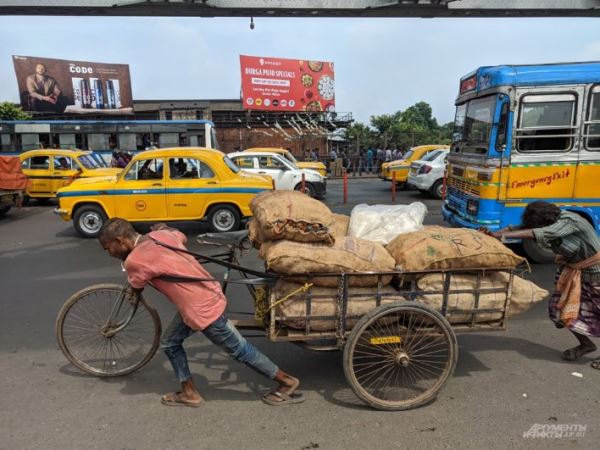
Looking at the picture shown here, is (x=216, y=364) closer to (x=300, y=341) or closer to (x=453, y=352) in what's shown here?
(x=300, y=341)

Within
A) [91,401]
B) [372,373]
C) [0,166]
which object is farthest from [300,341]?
[0,166]

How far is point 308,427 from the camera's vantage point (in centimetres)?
291

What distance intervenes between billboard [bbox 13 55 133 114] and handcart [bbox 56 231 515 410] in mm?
38994

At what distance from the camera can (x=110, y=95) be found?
Answer: 38.7m

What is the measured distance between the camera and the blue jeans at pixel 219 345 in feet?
9.85

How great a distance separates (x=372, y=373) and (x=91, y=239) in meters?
7.63

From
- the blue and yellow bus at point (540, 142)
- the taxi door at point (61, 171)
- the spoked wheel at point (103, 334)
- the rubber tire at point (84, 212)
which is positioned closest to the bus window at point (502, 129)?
the blue and yellow bus at point (540, 142)

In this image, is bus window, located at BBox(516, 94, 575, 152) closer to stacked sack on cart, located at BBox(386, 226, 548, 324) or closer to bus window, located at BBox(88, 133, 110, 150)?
stacked sack on cart, located at BBox(386, 226, 548, 324)

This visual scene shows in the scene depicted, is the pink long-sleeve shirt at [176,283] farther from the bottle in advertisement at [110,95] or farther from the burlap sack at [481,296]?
the bottle in advertisement at [110,95]

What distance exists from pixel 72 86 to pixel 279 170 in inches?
1242

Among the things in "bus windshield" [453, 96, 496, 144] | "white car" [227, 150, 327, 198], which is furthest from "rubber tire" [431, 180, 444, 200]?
"bus windshield" [453, 96, 496, 144]

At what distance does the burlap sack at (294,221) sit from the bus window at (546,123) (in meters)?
4.27

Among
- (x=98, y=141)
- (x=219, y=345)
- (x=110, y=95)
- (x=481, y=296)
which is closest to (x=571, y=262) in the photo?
(x=481, y=296)

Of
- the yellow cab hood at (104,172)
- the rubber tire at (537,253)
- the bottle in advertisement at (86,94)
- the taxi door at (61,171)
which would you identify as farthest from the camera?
the bottle in advertisement at (86,94)
